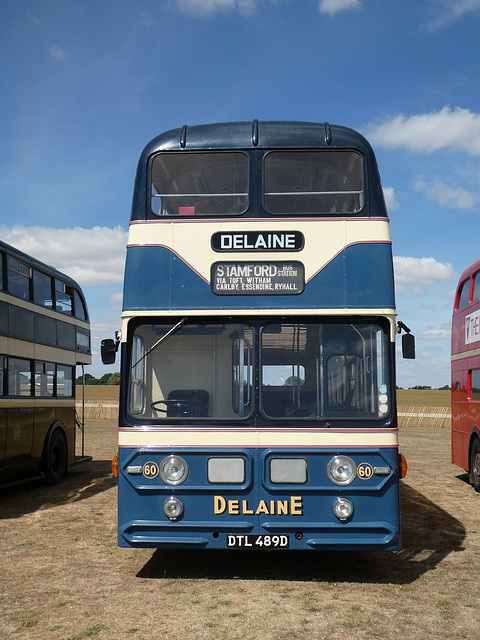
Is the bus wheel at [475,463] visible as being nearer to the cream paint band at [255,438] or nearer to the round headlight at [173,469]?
the cream paint band at [255,438]

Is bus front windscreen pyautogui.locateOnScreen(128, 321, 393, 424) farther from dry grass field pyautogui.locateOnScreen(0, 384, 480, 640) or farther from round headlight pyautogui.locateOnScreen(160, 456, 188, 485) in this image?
dry grass field pyautogui.locateOnScreen(0, 384, 480, 640)

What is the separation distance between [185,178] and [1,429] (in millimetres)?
6245

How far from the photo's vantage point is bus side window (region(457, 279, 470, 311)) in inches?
531

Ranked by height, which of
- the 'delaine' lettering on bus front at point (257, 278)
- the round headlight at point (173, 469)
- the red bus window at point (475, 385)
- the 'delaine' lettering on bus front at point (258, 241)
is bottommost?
the round headlight at point (173, 469)

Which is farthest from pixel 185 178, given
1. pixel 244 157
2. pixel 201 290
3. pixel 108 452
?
pixel 108 452

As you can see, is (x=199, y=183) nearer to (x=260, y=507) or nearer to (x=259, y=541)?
(x=260, y=507)

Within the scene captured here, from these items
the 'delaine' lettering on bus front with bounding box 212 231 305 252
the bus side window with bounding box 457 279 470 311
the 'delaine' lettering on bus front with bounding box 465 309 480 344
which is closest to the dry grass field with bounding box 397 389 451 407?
the bus side window with bounding box 457 279 470 311

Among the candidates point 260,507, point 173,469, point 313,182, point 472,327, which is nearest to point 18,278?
point 173,469

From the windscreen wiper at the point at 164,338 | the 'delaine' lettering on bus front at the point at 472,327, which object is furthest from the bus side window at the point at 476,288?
the windscreen wiper at the point at 164,338

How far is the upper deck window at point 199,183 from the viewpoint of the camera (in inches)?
270

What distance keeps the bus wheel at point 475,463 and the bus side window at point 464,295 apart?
273cm

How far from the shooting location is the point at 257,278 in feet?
21.9

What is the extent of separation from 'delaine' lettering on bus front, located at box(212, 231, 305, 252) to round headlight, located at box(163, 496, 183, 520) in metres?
2.48

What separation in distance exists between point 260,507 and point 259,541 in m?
0.31
